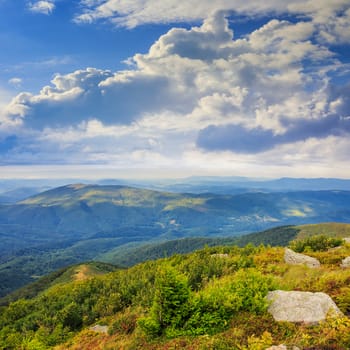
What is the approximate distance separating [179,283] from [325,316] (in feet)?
21.2

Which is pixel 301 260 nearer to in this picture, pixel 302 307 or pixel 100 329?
pixel 302 307

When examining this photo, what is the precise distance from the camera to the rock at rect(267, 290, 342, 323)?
39.6 feet

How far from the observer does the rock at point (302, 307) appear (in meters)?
12.1

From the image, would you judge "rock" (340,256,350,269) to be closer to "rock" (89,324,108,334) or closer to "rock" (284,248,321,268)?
"rock" (284,248,321,268)

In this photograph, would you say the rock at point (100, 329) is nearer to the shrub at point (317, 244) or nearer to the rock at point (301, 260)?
the rock at point (301, 260)

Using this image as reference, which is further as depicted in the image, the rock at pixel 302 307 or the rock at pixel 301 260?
the rock at pixel 301 260

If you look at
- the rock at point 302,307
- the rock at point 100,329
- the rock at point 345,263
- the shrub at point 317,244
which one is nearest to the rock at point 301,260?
the rock at point 345,263

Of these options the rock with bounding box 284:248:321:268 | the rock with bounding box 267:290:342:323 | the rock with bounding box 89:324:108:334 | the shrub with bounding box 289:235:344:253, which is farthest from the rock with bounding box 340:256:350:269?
the rock with bounding box 89:324:108:334

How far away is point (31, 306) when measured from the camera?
6028 centimetres

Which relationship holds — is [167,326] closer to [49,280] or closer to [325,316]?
[325,316]

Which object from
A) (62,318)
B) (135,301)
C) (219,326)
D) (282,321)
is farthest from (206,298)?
(62,318)

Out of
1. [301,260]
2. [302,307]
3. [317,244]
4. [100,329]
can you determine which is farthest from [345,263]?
→ [100,329]

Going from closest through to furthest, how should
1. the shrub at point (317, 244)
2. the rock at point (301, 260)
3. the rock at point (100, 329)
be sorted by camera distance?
the rock at point (100, 329) < the rock at point (301, 260) < the shrub at point (317, 244)

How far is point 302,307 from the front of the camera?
1270 cm
